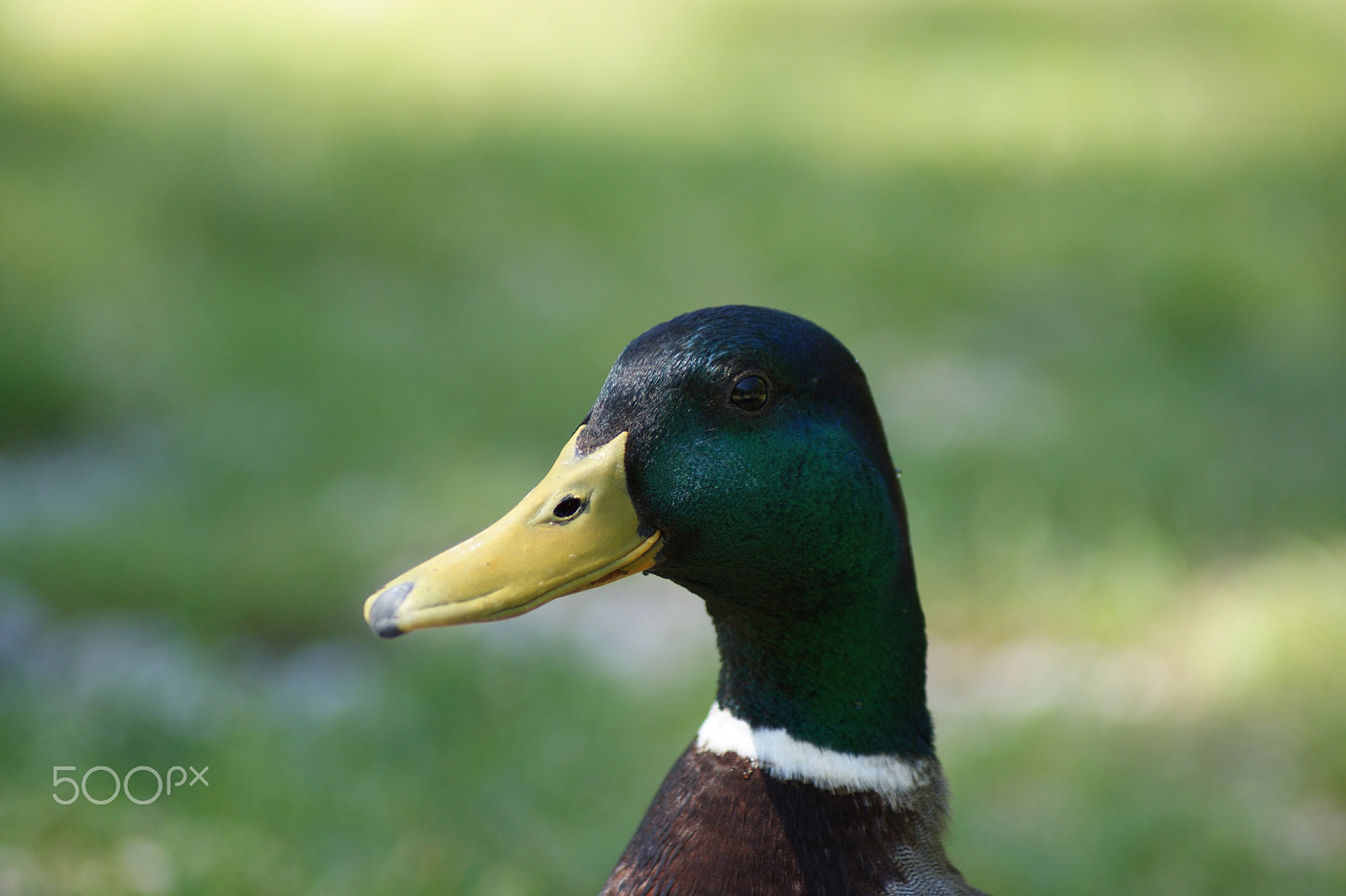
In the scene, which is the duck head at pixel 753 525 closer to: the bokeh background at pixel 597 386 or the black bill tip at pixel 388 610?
the black bill tip at pixel 388 610

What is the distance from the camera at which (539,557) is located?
1355 millimetres

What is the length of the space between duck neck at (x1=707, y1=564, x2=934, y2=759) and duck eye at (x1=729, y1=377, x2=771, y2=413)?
0.22 meters

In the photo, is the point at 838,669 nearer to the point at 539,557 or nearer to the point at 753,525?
the point at 753,525

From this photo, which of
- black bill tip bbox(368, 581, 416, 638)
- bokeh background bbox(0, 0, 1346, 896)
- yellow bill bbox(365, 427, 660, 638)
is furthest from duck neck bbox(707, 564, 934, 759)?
bokeh background bbox(0, 0, 1346, 896)

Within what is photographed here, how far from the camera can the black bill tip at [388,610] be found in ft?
4.17

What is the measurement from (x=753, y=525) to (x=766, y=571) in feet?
0.19

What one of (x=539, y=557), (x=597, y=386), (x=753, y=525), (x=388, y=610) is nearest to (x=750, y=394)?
(x=753, y=525)

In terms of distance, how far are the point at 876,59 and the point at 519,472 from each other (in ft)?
10.5

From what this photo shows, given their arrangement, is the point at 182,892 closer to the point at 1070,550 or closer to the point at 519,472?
the point at 519,472

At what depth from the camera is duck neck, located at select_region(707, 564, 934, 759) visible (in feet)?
4.84

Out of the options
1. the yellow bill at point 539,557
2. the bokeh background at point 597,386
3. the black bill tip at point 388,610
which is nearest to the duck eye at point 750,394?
the yellow bill at point 539,557

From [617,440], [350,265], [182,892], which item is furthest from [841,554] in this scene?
[350,265]

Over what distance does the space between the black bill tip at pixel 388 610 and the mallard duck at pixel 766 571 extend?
6 cm

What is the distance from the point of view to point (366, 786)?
240cm
